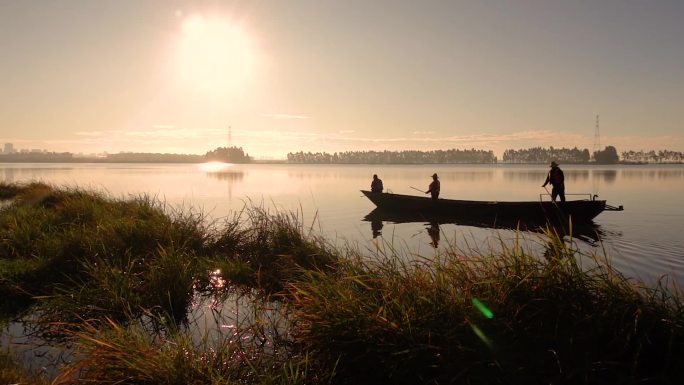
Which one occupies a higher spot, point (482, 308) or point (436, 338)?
point (482, 308)

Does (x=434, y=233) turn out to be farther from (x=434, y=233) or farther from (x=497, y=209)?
(x=497, y=209)

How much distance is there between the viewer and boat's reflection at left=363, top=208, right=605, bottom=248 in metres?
19.5

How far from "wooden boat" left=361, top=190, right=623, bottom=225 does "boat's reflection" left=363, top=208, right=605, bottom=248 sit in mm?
140

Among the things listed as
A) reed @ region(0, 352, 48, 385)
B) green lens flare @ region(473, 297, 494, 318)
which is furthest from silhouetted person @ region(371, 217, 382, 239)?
Answer: reed @ region(0, 352, 48, 385)

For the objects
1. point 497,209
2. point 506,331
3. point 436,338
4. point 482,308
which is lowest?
point 497,209

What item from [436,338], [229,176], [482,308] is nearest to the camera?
[436,338]

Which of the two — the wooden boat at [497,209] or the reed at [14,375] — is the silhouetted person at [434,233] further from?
the reed at [14,375]

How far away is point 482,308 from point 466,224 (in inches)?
762

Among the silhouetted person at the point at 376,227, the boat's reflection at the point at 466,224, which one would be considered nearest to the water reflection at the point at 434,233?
the boat's reflection at the point at 466,224

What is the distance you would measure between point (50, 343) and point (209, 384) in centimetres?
356

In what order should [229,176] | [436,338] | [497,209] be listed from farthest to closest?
[229,176]
[497,209]
[436,338]

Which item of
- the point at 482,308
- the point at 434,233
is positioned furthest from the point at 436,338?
the point at 434,233

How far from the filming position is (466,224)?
77.0 ft

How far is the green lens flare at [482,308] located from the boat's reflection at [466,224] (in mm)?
12669
